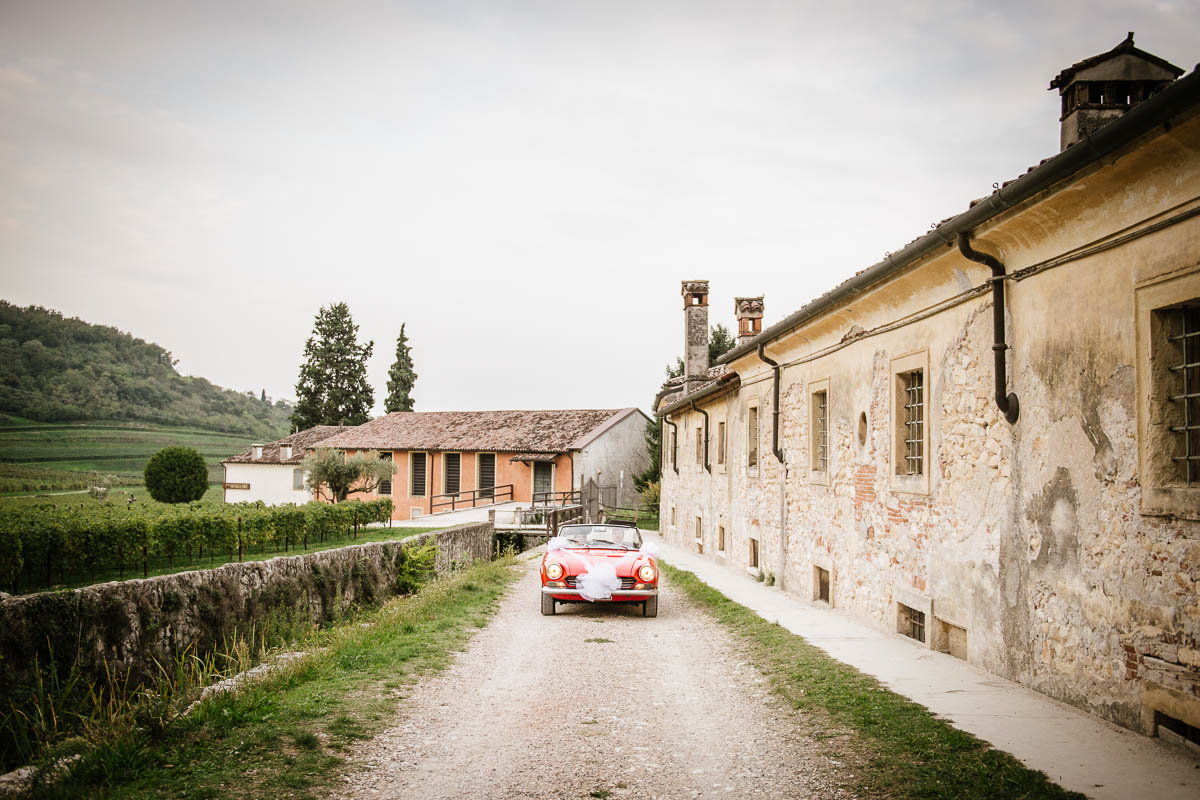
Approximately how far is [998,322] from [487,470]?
39.1 m

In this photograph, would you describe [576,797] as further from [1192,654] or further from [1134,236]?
[1134,236]

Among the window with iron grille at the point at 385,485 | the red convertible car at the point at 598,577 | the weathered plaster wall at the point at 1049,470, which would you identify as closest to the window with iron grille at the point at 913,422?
the weathered plaster wall at the point at 1049,470

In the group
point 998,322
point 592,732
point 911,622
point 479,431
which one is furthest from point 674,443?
point 592,732

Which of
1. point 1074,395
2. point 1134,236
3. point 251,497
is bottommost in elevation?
point 251,497

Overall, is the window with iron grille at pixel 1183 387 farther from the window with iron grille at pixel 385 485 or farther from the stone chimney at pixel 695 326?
the window with iron grille at pixel 385 485

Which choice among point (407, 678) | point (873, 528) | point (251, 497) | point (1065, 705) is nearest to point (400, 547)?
point (407, 678)

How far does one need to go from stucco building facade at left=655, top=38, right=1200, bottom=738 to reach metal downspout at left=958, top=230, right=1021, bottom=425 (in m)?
0.02

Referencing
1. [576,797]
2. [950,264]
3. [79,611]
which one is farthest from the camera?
[950,264]

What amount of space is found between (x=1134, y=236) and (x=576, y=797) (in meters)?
5.32

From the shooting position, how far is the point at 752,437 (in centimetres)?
1812

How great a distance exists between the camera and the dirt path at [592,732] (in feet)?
15.5

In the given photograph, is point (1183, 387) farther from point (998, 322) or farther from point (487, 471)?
point (487, 471)

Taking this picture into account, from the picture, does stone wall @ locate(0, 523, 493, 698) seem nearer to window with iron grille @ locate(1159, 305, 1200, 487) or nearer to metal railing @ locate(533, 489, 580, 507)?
window with iron grille @ locate(1159, 305, 1200, 487)

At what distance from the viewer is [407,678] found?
7.67 metres
